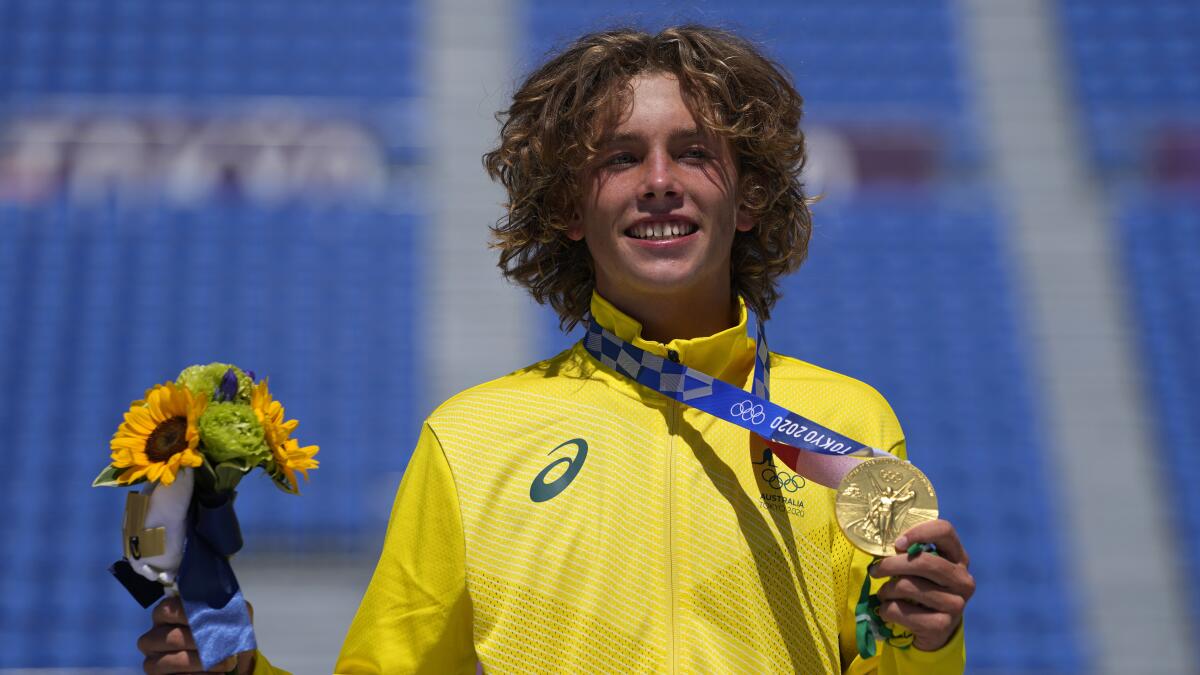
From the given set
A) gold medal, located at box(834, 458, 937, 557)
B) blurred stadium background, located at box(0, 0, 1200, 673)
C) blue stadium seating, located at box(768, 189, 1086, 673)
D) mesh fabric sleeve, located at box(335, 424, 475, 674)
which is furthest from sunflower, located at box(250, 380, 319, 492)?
blue stadium seating, located at box(768, 189, 1086, 673)

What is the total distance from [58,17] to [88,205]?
68.8 inches

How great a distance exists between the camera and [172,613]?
1.52m

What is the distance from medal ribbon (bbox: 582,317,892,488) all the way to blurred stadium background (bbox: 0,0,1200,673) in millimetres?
4152

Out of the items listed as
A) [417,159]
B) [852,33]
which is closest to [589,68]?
[417,159]

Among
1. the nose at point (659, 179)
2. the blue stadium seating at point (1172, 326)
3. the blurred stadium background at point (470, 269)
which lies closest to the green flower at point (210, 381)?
the nose at point (659, 179)

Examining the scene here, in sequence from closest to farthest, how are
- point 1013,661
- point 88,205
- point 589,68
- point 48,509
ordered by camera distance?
1. point 589,68
2. point 1013,661
3. point 48,509
4. point 88,205

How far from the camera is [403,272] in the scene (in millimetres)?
7398

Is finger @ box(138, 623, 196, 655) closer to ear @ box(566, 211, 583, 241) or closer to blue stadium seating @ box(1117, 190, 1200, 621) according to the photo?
ear @ box(566, 211, 583, 241)

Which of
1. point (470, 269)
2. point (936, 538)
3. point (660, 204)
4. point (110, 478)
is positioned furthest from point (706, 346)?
point (470, 269)

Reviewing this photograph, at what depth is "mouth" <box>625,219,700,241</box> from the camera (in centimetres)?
173

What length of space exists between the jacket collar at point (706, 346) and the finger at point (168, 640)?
0.70 m

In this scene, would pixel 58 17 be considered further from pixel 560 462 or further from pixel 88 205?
pixel 560 462

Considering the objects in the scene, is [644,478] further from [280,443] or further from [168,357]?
[168,357]

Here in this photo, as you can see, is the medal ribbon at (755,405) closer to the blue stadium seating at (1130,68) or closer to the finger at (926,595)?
the finger at (926,595)
